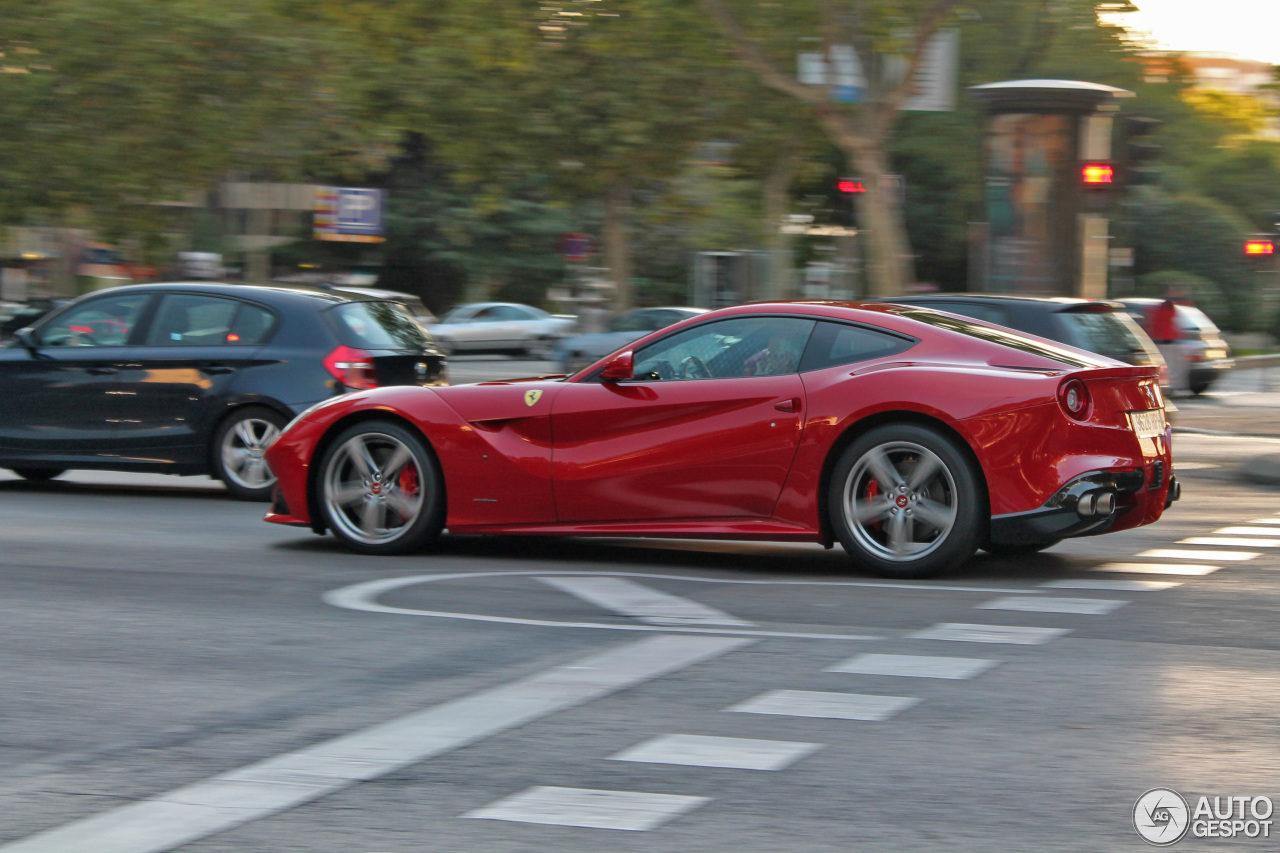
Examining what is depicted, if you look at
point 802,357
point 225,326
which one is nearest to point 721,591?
point 802,357

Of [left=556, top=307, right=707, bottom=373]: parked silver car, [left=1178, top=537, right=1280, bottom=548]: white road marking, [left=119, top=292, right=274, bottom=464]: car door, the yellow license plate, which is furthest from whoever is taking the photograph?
[left=556, top=307, right=707, bottom=373]: parked silver car

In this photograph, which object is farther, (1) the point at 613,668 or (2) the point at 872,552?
(2) the point at 872,552

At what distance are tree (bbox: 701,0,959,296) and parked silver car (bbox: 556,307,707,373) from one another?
157 inches

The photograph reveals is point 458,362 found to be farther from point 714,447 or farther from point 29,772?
point 29,772

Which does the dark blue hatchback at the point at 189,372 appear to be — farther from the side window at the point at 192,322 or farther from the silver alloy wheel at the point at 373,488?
the silver alloy wheel at the point at 373,488

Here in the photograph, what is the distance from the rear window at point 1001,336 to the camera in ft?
25.2

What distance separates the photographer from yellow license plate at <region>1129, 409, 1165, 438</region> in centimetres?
761

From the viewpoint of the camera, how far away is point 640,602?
23.3 ft

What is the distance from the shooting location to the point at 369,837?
3.89 metres

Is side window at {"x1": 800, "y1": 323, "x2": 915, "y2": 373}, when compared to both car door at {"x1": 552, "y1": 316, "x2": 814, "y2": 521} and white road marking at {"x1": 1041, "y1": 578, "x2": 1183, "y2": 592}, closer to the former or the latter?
car door at {"x1": 552, "y1": 316, "x2": 814, "y2": 521}

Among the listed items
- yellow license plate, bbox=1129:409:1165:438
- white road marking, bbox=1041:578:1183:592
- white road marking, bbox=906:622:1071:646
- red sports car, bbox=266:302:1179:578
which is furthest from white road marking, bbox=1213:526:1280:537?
white road marking, bbox=906:622:1071:646

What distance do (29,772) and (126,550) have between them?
455cm

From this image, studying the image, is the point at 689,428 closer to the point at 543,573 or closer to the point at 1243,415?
the point at 543,573


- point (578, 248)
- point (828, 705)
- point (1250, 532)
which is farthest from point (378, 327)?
point (578, 248)
